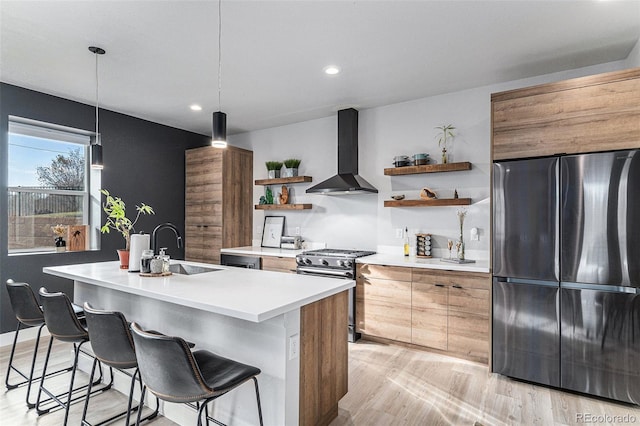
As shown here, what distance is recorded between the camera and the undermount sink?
2823 mm

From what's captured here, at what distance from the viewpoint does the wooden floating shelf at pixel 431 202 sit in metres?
3.60

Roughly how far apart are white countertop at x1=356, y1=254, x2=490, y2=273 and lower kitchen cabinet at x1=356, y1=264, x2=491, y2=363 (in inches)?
2.1

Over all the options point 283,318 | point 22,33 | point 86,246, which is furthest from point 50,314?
point 86,246

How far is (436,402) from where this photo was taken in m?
2.49

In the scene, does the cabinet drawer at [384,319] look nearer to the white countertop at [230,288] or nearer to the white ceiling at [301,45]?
the white countertop at [230,288]

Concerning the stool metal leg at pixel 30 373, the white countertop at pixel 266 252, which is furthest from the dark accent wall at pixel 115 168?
the stool metal leg at pixel 30 373

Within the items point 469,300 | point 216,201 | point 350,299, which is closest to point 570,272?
point 469,300

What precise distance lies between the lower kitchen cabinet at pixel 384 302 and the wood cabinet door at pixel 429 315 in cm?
6

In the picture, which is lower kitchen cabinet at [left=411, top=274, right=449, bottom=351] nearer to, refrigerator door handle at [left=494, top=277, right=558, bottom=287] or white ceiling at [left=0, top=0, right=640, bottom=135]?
refrigerator door handle at [left=494, top=277, right=558, bottom=287]

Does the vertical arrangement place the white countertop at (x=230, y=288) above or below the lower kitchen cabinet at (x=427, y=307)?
above

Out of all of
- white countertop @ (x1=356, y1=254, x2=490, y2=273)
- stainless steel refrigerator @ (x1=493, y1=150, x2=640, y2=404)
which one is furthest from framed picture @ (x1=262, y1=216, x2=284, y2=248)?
stainless steel refrigerator @ (x1=493, y1=150, x2=640, y2=404)

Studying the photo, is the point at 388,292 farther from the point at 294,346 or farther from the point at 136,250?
the point at 136,250

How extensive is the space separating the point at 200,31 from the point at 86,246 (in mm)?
3144

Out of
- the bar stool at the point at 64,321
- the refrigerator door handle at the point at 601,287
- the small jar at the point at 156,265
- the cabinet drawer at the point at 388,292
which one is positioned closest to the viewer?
the bar stool at the point at 64,321
